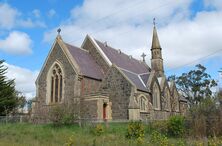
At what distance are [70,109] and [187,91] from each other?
5026cm

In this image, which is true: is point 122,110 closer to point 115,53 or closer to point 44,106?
point 44,106

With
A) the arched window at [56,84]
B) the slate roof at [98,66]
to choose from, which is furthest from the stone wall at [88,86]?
the arched window at [56,84]

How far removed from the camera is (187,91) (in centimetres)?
7169

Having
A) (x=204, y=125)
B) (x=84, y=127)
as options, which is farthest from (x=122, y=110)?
(x=204, y=125)

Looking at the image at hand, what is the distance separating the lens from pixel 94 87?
34500 mm

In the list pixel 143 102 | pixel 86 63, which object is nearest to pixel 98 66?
pixel 86 63

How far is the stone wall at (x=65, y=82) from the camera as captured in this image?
32500mm

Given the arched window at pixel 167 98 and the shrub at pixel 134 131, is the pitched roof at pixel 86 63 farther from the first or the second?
the shrub at pixel 134 131

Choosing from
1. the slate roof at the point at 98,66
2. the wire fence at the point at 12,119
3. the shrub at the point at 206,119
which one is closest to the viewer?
the shrub at the point at 206,119

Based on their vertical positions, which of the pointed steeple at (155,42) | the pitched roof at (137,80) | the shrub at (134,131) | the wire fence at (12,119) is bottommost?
the shrub at (134,131)

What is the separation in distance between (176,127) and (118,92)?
13.2 metres

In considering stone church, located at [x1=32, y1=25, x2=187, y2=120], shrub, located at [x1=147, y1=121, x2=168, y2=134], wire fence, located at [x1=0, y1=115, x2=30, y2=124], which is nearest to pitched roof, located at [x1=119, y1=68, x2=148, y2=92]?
stone church, located at [x1=32, y1=25, x2=187, y2=120]

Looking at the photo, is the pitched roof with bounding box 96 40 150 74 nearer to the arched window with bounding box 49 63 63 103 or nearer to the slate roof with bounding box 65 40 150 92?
the slate roof with bounding box 65 40 150 92

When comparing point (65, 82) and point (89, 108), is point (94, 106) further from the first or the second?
point (65, 82)
